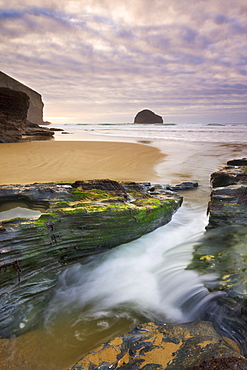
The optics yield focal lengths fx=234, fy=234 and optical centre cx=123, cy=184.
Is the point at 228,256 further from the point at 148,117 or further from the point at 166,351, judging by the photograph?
the point at 148,117

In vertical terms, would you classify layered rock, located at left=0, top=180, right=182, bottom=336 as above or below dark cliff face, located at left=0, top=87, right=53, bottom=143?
below

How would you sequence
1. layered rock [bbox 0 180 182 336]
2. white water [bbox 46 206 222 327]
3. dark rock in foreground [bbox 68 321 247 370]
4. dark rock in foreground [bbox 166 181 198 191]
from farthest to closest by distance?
1. dark rock in foreground [bbox 166 181 198 191]
2. white water [bbox 46 206 222 327]
3. layered rock [bbox 0 180 182 336]
4. dark rock in foreground [bbox 68 321 247 370]

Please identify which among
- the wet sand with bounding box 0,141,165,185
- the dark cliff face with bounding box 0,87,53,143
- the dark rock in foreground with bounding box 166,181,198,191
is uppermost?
the dark cliff face with bounding box 0,87,53,143

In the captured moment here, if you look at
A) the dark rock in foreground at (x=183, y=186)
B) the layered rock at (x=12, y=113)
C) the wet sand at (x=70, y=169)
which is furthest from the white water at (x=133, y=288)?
the layered rock at (x=12, y=113)

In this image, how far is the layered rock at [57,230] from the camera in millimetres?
2541

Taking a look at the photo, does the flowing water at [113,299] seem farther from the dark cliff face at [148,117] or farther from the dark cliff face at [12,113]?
the dark cliff face at [148,117]

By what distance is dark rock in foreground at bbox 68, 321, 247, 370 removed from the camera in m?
1.57

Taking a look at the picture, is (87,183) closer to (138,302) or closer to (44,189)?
(44,189)

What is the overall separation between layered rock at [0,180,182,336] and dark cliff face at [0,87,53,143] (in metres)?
12.2

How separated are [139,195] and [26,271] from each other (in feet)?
9.21

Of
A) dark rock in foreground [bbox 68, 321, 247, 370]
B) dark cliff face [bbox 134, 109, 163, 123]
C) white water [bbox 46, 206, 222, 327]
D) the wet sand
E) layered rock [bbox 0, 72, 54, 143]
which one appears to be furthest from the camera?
dark cliff face [bbox 134, 109, 163, 123]

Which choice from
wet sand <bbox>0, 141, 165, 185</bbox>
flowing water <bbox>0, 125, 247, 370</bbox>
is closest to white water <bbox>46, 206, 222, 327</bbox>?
flowing water <bbox>0, 125, 247, 370</bbox>

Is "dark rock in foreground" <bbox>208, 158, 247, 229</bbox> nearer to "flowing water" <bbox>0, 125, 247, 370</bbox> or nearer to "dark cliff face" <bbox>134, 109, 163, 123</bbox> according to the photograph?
"flowing water" <bbox>0, 125, 247, 370</bbox>

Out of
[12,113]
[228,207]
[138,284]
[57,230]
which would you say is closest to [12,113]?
[12,113]
